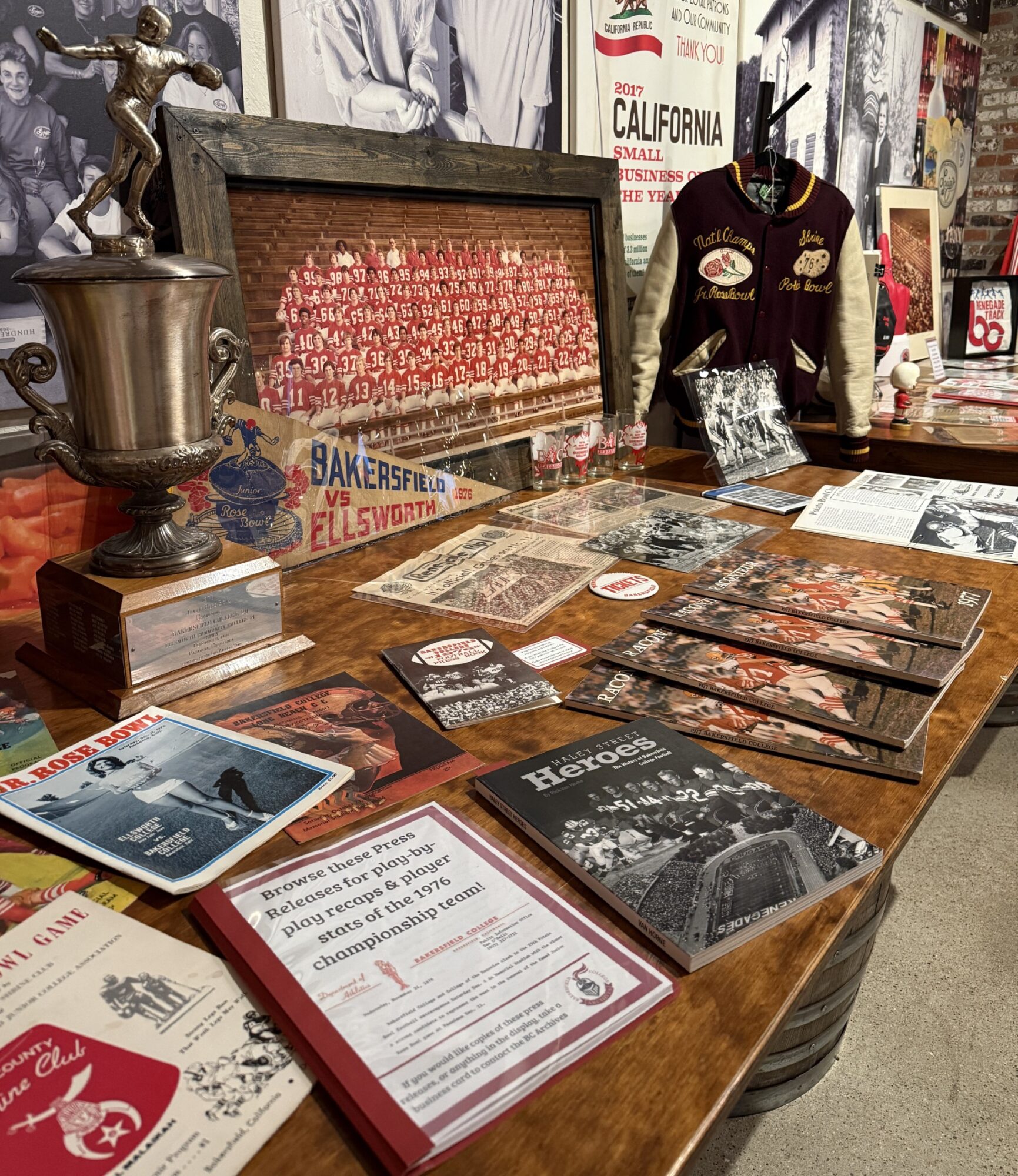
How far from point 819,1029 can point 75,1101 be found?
3.55 ft

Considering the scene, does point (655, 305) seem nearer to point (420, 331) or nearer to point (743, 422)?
point (743, 422)

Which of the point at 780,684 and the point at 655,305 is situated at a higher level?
the point at 655,305

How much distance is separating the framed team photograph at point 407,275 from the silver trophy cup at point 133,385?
214mm

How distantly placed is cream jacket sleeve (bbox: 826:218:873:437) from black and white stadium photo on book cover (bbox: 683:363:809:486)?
11.5 inches

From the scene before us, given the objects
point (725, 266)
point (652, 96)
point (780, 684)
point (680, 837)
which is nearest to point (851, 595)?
point (780, 684)

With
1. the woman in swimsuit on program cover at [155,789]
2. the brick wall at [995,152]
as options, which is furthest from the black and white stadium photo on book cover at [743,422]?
the brick wall at [995,152]

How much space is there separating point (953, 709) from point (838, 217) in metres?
1.51

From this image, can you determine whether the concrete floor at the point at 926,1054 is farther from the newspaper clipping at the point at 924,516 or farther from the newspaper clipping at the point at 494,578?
the newspaper clipping at the point at 924,516

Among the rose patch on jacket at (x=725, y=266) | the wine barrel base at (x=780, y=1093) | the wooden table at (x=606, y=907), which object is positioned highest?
the rose patch on jacket at (x=725, y=266)

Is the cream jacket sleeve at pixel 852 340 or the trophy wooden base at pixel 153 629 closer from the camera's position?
the trophy wooden base at pixel 153 629

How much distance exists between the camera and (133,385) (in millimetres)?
904

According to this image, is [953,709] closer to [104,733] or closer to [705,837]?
[705,837]

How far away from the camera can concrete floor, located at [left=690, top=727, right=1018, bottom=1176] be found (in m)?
1.29

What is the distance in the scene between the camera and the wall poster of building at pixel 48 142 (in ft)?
3.37
